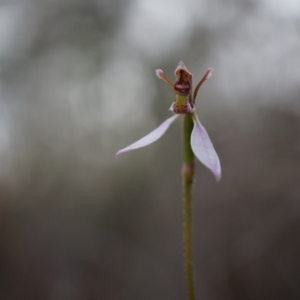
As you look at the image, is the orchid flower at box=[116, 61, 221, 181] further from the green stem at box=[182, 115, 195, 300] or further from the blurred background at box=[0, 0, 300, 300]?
the blurred background at box=[0, 0, 300, 300]

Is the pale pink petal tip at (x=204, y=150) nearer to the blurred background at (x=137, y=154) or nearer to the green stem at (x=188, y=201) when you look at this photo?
the green stem at (x=188, y=201)

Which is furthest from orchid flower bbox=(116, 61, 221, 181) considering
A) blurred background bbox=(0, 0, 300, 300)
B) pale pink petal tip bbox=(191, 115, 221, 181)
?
blurred background bbox=(0, 0, 300, 300)

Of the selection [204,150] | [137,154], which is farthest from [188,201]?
[137,154]

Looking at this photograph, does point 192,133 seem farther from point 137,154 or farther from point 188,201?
point 137,154

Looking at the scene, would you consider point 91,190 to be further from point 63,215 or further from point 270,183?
point 270,183

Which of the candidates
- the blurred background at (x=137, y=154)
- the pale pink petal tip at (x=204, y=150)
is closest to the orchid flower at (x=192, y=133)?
the pale pink petal tip at (x=204, y=150)
